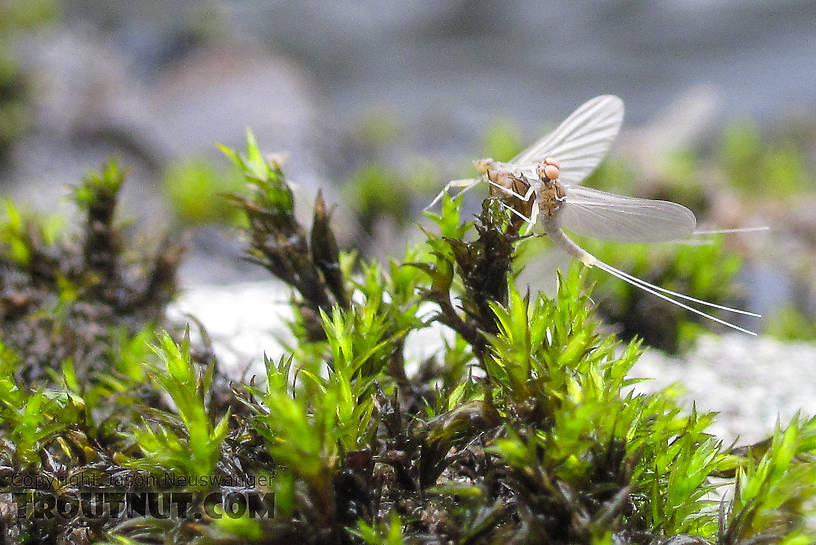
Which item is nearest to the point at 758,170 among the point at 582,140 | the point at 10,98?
the point at 582,140

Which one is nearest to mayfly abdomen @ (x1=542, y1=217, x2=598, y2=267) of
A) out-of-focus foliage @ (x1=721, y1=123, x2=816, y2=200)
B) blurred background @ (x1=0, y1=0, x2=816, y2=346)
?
blurred background @ (x1=0, y1=0, x2=816, y2=346)

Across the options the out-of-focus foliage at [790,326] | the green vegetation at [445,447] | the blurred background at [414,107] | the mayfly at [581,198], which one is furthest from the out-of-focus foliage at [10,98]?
the out-of-focus foliage at [790,326]

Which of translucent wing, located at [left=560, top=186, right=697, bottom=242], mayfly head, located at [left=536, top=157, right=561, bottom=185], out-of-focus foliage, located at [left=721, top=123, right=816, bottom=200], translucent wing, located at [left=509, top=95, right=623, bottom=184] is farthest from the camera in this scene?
out-of-focus foliage, located at [left=721, top=123, right=816, bottom=200]

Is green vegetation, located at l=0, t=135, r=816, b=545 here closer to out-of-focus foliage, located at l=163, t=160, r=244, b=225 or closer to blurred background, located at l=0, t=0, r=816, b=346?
blurred background, located at l=0, t=0, r=816, b=346

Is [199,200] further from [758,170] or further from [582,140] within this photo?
[758,170]

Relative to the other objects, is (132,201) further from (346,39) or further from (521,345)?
(346,39)

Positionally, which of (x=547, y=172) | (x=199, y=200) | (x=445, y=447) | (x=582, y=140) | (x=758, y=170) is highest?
(x=758, y=170)

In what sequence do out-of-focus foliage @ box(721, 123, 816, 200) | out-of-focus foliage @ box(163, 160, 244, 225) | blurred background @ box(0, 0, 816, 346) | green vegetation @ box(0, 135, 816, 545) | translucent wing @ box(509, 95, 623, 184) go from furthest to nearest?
out-of-focus foliage @ box(721, 123, 816, 200) < out-of-focus foliage @ box(163, 160, 244, 225) < blurred background @ box(0, 0, 816, 346) < translucent wing @ box(509, 95, 623, 184) < green vegetation @ box(0, 135, 816, 545)
